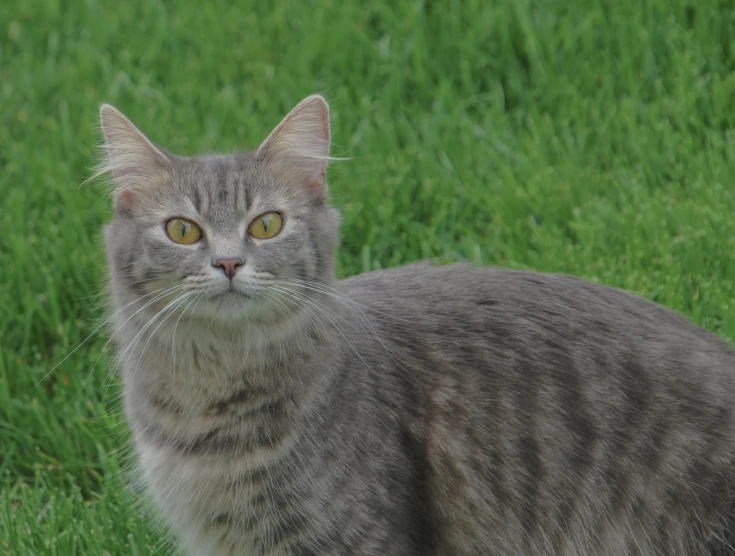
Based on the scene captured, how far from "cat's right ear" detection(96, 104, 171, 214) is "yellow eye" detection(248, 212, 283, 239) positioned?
1.23ft

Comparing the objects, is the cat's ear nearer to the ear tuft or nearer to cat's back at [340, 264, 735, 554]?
the ear tuft

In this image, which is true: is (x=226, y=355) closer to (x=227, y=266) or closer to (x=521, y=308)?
(x=227, y=266)

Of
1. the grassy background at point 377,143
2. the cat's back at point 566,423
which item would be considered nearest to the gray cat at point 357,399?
the cat's back at point 566,423

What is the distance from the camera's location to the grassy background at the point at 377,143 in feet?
14.7

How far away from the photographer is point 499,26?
6051 mm

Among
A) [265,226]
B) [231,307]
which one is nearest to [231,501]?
[231,307]

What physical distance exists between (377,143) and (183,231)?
2.52m

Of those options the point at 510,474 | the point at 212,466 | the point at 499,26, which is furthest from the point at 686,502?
the point at 499,26

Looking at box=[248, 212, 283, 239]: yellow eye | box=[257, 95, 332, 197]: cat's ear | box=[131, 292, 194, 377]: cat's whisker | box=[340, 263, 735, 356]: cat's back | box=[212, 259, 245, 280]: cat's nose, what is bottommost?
box=[340, 263, 735, 356]: cat's back

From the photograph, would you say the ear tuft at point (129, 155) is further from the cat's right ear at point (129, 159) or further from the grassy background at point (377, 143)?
the grassy background at point (377, 143)

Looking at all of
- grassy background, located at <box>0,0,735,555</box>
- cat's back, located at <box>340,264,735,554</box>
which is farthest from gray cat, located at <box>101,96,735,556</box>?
grassy background, located at <box>0,0,735,555</box>

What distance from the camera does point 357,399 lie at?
339 centimetres

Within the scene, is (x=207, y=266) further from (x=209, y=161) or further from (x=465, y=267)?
(x=465, y=267)

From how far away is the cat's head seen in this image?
316 centimetres
